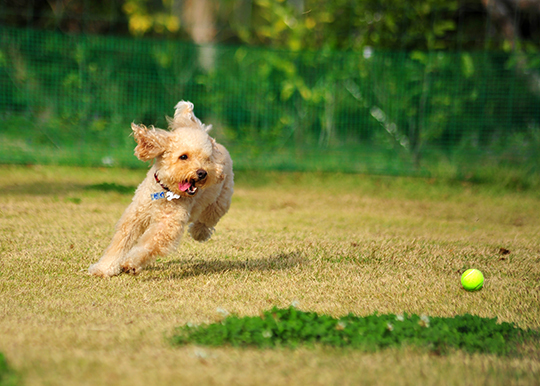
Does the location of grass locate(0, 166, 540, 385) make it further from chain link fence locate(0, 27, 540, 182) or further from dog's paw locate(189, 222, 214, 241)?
chain link fence locate(0, 27, 540, 182)

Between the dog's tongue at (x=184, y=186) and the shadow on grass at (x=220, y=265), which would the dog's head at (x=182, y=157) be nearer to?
the dog's tongue at (x=184, y=186)

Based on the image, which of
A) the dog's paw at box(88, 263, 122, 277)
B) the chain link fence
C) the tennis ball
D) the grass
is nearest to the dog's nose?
the grass

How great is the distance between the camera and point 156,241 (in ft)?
14.9

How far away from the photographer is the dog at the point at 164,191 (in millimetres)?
4551

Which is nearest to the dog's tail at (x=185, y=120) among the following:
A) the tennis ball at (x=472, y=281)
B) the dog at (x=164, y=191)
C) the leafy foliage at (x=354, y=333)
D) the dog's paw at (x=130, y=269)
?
the dog at (x=164, y=191)

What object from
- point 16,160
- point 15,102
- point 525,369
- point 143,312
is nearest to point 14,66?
point 15,102

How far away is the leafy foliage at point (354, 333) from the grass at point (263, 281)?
9 centimetres

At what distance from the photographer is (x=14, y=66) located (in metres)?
10.9

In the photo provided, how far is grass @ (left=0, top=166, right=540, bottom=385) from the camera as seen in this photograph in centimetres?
281

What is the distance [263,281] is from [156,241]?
0.88m

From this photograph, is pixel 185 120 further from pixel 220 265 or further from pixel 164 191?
pixel 220 265

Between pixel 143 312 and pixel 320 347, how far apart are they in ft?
4.16

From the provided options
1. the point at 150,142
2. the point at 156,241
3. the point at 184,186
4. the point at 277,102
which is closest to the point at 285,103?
the point at 277,102

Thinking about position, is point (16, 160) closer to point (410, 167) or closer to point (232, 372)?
point (410, 167)
